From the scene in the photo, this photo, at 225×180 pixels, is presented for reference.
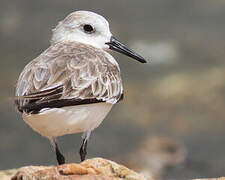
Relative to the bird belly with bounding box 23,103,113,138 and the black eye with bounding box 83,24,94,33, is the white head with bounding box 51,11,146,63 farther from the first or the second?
the bird belly with bounding box 23,103,113,138

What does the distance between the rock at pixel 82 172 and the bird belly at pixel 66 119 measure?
0.88m

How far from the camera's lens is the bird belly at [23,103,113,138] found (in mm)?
8883

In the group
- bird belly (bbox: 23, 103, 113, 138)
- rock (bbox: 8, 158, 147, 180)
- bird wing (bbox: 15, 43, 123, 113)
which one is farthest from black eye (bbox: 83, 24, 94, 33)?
rock (bbox: 8, 158, 147, 180)

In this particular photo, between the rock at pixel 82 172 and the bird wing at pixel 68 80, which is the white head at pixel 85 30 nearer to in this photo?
the bird wing at pixel 68 80

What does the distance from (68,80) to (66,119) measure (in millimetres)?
474

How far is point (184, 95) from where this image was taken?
754 inches

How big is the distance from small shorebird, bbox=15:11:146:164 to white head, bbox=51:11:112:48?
256mm

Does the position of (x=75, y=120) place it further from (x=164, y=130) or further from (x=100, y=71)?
(x=164, y=130)

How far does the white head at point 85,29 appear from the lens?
10.7 meters

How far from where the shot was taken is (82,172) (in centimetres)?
771

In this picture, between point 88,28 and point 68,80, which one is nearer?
point 68,80

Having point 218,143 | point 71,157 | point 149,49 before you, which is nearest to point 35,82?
point 71,157

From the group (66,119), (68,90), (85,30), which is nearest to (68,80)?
(68,90)

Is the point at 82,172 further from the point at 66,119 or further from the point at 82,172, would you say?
the point at 66,119
